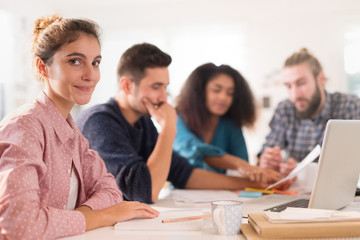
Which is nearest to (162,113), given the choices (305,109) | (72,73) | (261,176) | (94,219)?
(261,176)

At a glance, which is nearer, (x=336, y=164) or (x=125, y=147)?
(x=336, y=164)

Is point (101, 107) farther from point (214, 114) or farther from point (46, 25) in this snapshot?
point (214, 114)

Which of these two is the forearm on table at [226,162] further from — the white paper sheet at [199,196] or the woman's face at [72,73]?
the woman's face at [72,73]

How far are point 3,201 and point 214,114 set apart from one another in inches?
67.0

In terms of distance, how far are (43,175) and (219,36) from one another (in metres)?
4.59

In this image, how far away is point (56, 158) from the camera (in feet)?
3.53

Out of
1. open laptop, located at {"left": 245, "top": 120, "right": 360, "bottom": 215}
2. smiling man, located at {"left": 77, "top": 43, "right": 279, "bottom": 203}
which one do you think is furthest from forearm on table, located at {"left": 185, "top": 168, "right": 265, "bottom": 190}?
open laptop, located at {"left": 245, "top": 120, "right": 360, "bottom": 215}

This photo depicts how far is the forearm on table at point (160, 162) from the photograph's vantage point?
4.95 ft

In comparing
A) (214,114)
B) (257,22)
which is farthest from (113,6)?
(214,114)

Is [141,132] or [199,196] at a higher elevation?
[141,132]

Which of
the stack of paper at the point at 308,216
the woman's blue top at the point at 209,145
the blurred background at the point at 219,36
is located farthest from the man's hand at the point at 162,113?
the blurred background at the point at 219,36

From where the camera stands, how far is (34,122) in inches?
39.1

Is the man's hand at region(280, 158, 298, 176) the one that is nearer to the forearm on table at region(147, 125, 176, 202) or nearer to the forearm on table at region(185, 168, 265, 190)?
the forearm on table at region(185, 168, 265, 190)

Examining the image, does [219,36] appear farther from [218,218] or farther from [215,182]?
[218,218]
